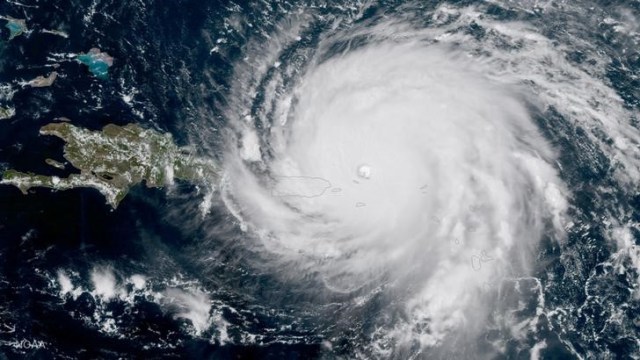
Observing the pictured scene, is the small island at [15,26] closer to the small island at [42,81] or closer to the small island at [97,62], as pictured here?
the small island at [42,81]

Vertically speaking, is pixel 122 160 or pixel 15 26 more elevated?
pixel 15 26

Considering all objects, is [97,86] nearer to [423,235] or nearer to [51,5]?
[51,5]

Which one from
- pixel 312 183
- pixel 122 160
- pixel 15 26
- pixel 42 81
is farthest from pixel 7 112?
pixel 312 183

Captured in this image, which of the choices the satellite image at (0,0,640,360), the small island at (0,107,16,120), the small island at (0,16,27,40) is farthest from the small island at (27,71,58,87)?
the small island at (0,16,27,40)

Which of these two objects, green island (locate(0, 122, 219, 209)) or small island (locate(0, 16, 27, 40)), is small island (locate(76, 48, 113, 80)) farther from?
small island (locate(0, 16, 27, 40))

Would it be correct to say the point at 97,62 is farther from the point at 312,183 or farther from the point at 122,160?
the point at 312,183

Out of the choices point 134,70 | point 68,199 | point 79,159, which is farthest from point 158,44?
point 68,199

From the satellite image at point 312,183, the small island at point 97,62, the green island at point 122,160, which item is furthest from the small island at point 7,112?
the small island at point 97,62
